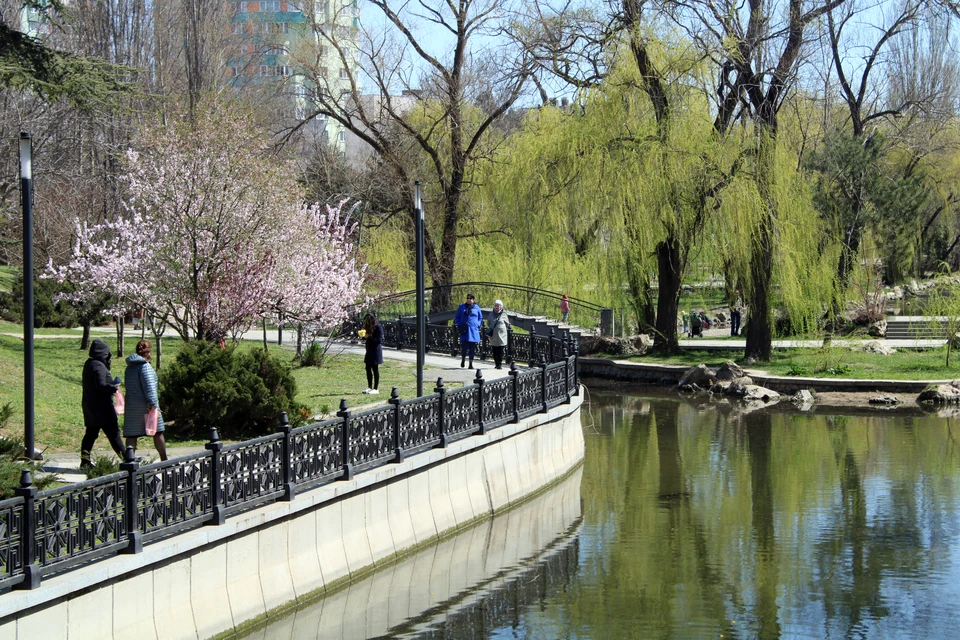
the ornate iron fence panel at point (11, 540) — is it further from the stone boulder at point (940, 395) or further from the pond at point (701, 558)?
the stone boulder at point (940, 395)

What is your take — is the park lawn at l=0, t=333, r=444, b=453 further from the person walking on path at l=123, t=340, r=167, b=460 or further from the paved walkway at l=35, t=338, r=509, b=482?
the person walking on path at l=123, t=340, r=167, b=460

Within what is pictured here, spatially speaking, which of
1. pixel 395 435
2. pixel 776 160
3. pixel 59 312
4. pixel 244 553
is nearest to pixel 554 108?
pixel 776 160

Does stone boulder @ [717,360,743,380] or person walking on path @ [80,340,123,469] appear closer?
person walking on path @ [80,340,123,469]

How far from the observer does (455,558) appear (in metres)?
14.9

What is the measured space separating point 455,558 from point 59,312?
96.1 ft

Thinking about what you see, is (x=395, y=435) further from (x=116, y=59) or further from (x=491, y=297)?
(x=116, y=59)

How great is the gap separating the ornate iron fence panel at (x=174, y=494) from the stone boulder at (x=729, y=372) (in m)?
24.5

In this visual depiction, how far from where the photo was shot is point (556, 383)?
21.1 meters

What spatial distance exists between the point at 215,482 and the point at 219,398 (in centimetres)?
633

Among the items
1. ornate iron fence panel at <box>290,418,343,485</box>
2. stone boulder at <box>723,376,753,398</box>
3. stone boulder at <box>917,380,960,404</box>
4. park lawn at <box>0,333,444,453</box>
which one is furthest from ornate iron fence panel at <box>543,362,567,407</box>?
stone boulder at <box>917,380,960,404</box>

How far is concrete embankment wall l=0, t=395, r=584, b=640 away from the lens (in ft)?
30.4

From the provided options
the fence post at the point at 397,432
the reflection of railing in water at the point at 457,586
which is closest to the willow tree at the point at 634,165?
the reflection of railing in water at the point at 457,586

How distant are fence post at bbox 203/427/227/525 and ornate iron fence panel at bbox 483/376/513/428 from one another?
6475 mm

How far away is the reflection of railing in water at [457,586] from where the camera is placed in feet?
39.5
